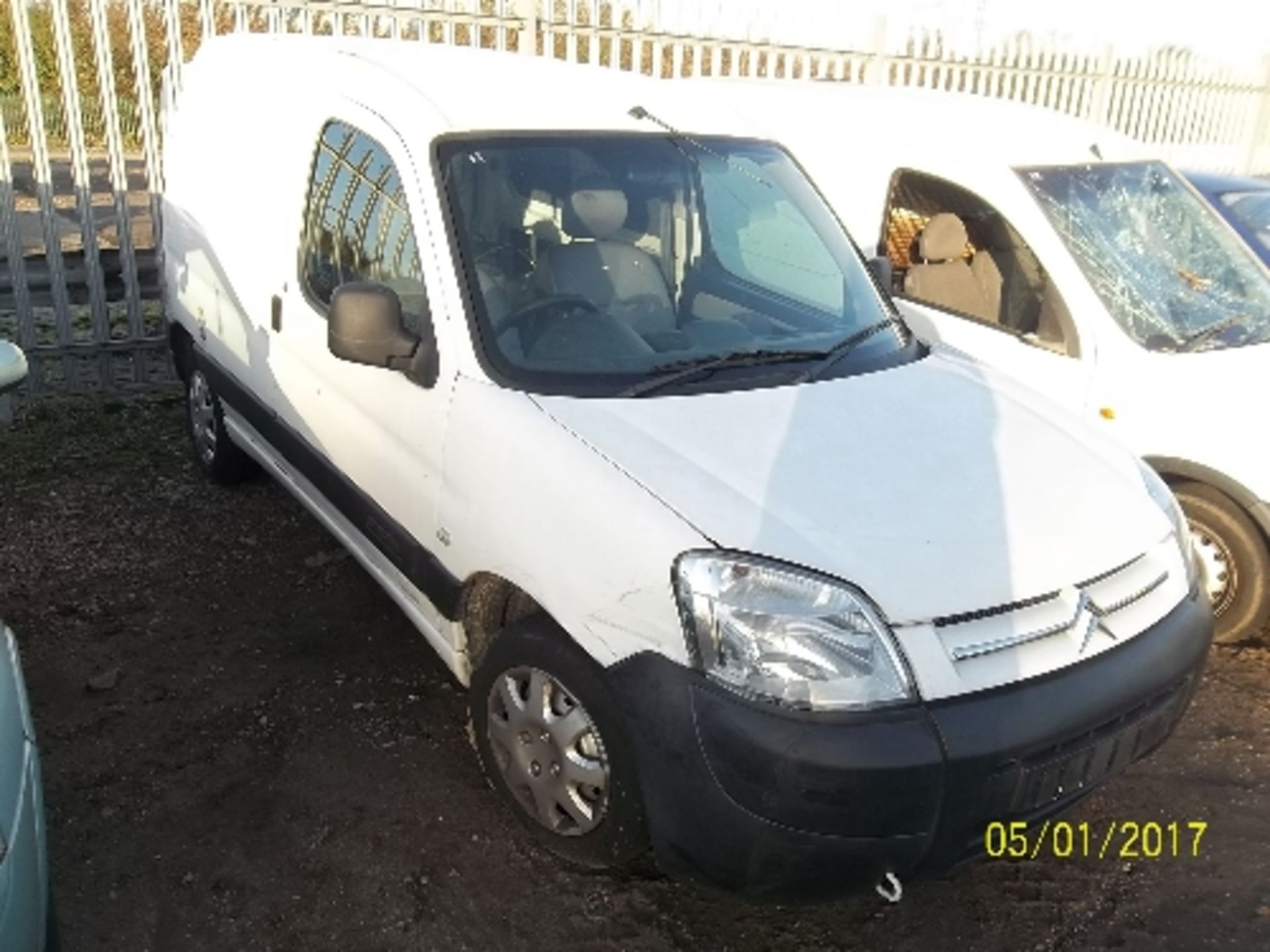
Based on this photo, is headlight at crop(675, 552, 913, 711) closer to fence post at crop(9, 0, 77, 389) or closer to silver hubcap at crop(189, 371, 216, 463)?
silver hubcap at crop(189, 371, 216, 463)

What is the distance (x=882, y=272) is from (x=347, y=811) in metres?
2.46

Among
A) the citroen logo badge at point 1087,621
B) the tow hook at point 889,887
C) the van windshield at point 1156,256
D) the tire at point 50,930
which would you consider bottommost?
the tow hook at point 889,887

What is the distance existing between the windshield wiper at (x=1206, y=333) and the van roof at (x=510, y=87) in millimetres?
1827

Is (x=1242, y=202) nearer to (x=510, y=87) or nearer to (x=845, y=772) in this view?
(x=510, y=87)

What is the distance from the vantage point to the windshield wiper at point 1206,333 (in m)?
4.16

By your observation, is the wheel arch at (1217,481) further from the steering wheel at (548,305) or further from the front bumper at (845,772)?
the steering wheel at (548,305)

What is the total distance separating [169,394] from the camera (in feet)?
22.0

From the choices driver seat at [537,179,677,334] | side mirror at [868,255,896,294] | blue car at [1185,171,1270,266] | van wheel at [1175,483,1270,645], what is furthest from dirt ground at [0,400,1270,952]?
blue car at [1185,171,1270,266]

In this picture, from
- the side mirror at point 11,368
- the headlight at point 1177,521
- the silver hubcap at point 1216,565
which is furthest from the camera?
the silver hubcap at point 1216,565

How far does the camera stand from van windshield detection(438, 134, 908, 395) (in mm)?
3002

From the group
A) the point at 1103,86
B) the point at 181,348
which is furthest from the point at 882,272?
the point at 1103,86

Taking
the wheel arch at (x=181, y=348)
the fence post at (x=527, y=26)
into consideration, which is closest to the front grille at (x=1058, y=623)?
the wheel arch at (x=181, y=348)

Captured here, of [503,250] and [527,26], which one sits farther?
[527,26]

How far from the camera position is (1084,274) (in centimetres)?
423
